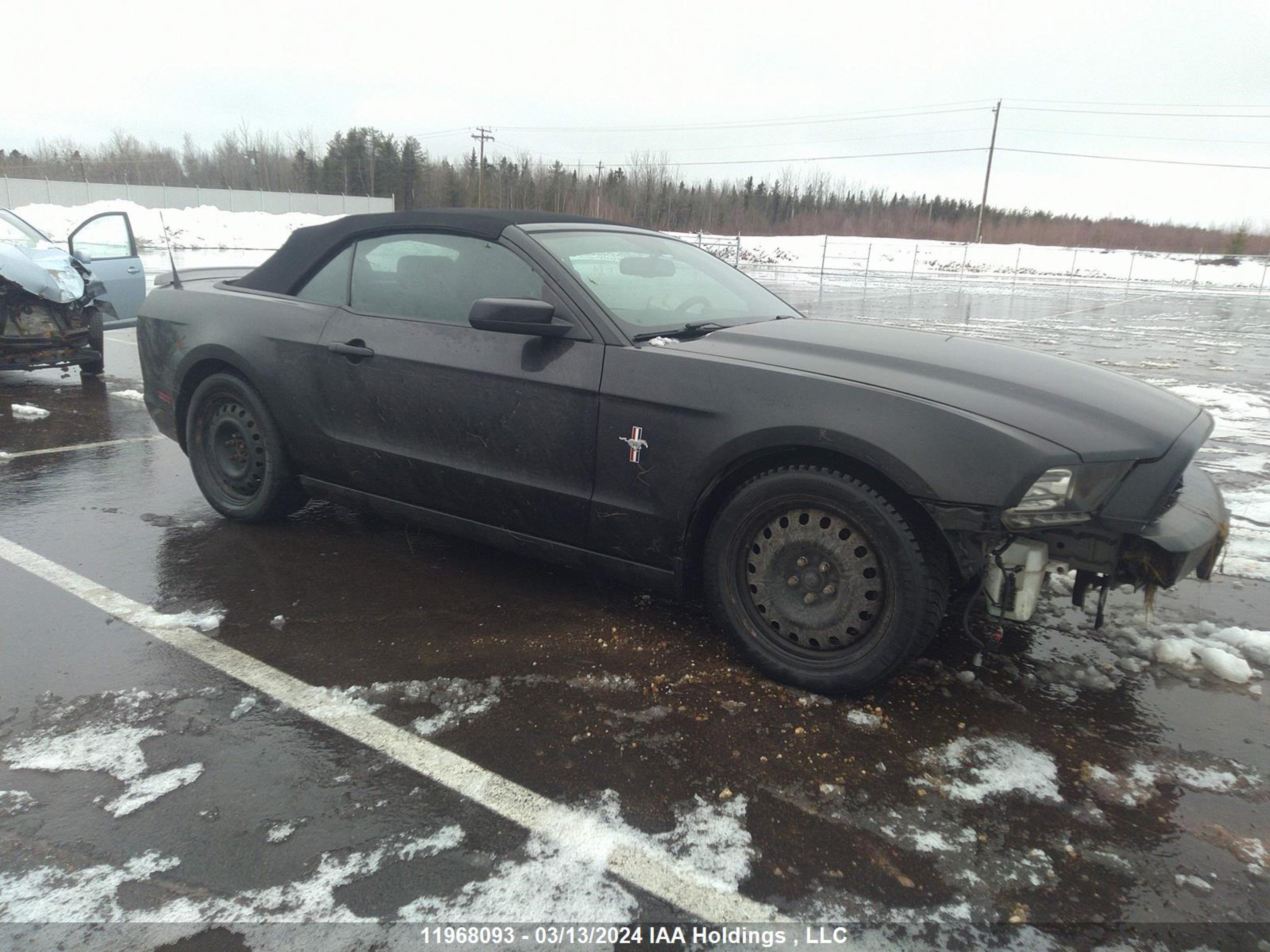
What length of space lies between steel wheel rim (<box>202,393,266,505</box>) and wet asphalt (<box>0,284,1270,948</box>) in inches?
15.0

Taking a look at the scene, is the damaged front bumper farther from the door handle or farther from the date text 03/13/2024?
the door handle

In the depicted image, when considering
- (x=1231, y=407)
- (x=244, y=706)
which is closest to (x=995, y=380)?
(x=244, y=706)

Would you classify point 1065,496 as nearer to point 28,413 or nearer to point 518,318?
point 518,318

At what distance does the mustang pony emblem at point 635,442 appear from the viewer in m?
2.94

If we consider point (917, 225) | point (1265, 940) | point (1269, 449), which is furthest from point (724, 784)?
point (917, 225)

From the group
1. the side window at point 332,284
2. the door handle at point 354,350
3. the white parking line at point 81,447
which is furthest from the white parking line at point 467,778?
the white parking line at point 81,447

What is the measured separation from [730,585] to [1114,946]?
1.46m

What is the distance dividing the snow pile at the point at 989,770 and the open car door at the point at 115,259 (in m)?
8.70

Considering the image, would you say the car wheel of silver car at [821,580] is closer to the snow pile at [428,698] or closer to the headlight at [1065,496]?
the headlight at [1065,496]

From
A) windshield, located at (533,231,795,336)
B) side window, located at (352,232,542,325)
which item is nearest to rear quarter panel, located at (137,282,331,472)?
side window, located at (352,232,542,325)

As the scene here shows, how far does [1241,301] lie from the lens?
90.9ft

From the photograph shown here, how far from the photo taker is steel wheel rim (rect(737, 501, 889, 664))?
267 centimetres

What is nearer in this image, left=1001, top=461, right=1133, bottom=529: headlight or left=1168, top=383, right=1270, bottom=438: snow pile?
left=1001, top=461, right=1133, bottom=529: headlight

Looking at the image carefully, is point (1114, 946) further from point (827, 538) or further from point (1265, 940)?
point (827, 538)
